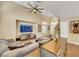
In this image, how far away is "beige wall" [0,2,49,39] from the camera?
174cm

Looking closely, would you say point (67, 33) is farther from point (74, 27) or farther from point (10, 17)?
point (10, 17)

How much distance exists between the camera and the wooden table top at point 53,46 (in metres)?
1.89

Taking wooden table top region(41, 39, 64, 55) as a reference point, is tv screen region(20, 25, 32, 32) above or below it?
above

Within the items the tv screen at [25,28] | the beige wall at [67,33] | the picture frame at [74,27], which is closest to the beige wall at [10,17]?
the tv screen at [25,28]

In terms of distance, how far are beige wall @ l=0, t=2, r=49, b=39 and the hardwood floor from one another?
69cm

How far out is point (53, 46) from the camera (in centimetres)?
191

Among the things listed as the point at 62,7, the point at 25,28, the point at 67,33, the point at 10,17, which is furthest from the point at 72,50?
the point at 10,17

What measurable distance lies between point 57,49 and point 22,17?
76cm

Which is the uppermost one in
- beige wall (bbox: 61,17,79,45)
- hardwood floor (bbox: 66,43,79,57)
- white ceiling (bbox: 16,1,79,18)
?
white ceiling (bbox: 16,1,79,18)

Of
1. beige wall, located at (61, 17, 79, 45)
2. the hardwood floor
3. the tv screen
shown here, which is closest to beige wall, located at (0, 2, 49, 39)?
the tv screen

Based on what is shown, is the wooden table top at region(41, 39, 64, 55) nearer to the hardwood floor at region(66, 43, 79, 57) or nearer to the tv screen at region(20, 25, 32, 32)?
the hardwood floor at region(66, 43, 79, 57)

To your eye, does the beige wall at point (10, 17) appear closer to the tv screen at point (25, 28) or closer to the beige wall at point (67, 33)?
the tv screen at point (25, 28)

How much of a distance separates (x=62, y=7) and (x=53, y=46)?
644 millimetres

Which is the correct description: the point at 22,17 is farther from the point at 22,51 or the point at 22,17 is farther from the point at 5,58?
the point at 5,58
